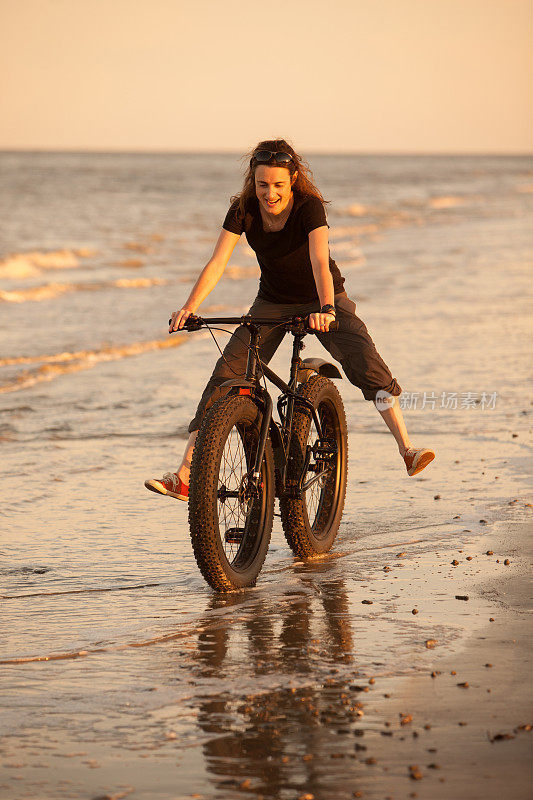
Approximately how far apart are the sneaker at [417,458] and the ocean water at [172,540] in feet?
1.15

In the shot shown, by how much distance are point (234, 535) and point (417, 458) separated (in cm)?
120

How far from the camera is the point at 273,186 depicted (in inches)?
219

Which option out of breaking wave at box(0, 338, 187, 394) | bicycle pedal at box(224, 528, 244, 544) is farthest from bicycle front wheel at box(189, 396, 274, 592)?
breaking wave at box(0, 338, 187, 394)

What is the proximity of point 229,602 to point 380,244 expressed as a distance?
26.5m

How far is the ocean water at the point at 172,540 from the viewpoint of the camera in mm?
3891

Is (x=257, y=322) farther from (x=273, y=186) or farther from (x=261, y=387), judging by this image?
(x=273, y=186)

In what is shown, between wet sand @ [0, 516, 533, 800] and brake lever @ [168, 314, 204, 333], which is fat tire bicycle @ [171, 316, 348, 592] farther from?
wet sand @ [0, 516, 533, 800]

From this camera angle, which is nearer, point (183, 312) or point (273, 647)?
point (273, 647)

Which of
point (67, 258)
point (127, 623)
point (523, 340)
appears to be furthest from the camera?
point (67, 258)

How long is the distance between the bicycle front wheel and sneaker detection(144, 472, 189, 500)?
0.35 metres

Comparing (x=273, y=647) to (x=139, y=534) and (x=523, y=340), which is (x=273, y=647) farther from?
(x=523, y=340)

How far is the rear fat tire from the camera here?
5898 millimetres

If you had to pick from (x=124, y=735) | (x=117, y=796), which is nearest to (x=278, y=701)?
(x=124, y=735)

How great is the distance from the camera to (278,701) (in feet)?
13.2
